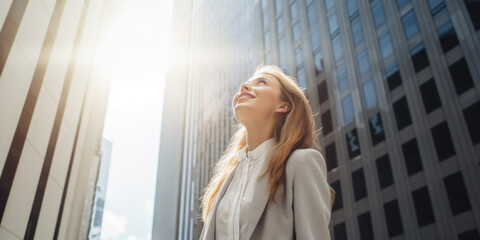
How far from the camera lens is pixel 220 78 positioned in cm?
6009

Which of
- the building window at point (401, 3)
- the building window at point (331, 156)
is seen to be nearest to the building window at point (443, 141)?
the building window at point (331, 156)

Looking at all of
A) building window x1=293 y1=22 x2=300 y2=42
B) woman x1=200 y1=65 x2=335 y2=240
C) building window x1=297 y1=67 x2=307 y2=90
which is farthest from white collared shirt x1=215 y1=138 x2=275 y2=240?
building window x1=293 y1=22 x2=300 y2=42

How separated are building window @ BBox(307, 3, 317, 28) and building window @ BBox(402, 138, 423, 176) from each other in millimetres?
15542

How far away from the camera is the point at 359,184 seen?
80.8 feet

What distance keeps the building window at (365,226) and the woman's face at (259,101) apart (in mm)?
22803

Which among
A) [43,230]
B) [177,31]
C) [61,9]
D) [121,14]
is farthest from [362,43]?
[177,31]

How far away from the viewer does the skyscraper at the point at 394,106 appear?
19.8 meters

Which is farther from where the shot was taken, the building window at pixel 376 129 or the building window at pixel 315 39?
the building window at pixel 315 39

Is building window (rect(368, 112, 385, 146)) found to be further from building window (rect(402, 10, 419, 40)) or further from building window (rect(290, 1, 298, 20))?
building window (rect(290, 1, 298, 20))

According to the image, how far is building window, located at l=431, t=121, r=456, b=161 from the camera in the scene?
20141 mm

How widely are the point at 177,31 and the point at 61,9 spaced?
82396 mm

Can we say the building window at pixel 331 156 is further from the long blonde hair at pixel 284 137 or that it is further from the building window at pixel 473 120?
the long blonde hair at pixel 284 137

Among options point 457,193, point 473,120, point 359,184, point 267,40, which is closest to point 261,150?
point 457,193

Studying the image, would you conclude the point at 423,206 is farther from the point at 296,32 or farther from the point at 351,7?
the point at 296,32
